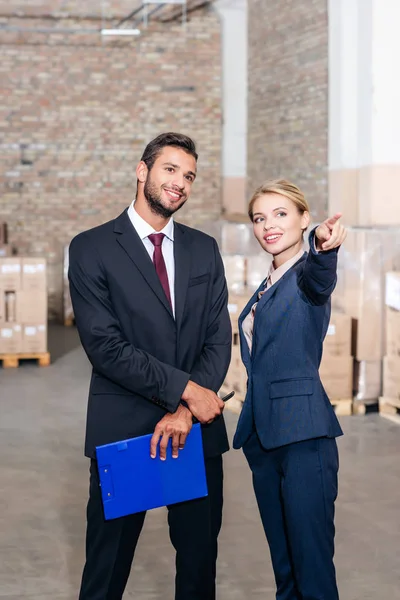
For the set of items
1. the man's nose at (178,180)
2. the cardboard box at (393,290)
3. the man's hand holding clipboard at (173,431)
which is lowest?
the man's hand holding clipboard at (173,431)

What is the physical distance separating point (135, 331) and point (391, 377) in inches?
180

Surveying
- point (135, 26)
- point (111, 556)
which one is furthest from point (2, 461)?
point (135, 26)

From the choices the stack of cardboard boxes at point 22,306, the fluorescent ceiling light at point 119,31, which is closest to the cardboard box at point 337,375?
the stack of cardboard boxes at point 22,306

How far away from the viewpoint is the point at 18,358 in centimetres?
953

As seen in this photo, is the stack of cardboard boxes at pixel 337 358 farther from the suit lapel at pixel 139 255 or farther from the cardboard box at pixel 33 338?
the suit lapel at pixel 139 255

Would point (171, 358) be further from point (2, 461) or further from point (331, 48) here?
point (331, 48)

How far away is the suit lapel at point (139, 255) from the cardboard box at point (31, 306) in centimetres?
672

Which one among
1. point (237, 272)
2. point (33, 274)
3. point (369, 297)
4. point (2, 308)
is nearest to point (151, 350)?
point (369, 297)

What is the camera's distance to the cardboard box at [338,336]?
275 inches

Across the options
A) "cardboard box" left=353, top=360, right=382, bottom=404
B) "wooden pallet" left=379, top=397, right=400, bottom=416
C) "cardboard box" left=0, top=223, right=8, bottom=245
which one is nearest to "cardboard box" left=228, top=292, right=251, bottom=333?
"cardboard box" left=353, top=360, right=382, bottom=404

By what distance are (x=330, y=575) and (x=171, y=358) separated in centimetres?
81

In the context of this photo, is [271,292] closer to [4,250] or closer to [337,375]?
[337,375]

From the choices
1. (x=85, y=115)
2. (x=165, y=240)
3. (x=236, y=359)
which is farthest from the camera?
(x=85, y=115)

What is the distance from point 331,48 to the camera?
31.0ft
